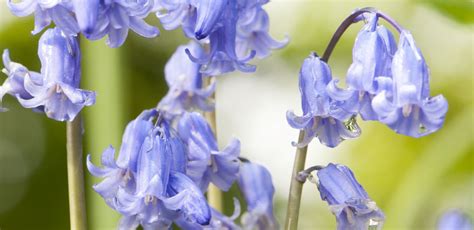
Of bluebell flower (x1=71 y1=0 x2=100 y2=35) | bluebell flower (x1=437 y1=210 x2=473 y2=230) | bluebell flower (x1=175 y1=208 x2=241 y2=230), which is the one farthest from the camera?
bluebell flower (x1=437 y1=210 x2=473 y2=230)

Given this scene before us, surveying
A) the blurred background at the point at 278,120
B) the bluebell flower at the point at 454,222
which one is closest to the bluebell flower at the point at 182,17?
the bluebell flower at the point at 454,222

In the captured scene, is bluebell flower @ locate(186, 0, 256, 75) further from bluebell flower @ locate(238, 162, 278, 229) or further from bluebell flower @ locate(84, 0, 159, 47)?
bluebell flower @ locate(238, 162, 278, 229)

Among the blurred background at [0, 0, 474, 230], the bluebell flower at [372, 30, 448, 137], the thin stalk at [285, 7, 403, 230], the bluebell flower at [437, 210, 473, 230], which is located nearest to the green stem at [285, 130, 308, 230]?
Answer: the thin stalk at [285, 7, 403, 230]

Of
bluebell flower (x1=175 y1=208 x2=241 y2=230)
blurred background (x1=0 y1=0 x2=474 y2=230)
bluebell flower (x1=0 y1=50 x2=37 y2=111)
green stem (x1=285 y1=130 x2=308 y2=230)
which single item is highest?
bluebell flower (x1=0 y1=50 x2=37 y2=111)

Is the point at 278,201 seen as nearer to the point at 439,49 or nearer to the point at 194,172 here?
the point at 439,49

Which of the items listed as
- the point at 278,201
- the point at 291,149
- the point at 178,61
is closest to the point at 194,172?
the point at 178,61

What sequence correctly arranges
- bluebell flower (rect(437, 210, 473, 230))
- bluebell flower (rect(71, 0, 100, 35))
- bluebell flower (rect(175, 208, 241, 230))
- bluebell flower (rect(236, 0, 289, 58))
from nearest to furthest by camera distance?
bluebell flower (rect(71, 0, 100, 35))
bluebell flower (rect(175, 208, 241, 230))
bluebell flower (rect(236, 0, 289, 58))
bluebell flower (rect(437, 210, 473, 230))
